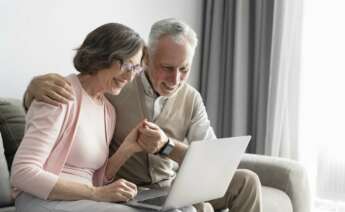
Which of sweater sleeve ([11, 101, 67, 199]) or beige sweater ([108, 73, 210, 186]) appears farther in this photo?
beige sweater ([108, 73, 210, 186])

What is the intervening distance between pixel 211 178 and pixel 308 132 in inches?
64.9

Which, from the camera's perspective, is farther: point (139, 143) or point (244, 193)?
point (244, 193)

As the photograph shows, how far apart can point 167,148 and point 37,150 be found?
1.50 ft

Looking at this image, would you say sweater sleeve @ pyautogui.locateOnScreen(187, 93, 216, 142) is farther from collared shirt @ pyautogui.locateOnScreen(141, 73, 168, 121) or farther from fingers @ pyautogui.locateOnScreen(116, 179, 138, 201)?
fingers @ pyautogui.locateOnScreen(116, 179, 138, 201)

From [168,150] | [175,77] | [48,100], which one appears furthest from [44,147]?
[175,77]

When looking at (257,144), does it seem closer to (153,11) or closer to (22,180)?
(153,11)

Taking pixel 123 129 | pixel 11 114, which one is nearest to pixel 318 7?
pixel 123 129

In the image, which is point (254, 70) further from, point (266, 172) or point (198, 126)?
point (198, 126)

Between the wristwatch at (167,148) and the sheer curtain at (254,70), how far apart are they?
5.00 feet

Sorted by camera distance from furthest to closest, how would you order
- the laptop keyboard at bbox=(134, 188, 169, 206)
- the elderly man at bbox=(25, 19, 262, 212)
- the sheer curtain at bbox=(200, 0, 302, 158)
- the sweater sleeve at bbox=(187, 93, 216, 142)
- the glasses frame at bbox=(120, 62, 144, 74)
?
the sheer curtain at bbox=(200, 0, 302, 158) < the sweater sleeve at bbox=(187, 93, 216, 142) < the elderly man at bbox=(25, 19, 262, 212) < the glasses frame at bbox=(120, 62, 144, 74) < the laptop keyboard at bbox=(134, 188, 169, 206)

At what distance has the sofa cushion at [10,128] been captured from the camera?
5.92 ft

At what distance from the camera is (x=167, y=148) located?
1.64 metres

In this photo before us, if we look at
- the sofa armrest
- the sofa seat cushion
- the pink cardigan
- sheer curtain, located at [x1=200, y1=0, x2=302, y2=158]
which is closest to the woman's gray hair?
the pink cardigan

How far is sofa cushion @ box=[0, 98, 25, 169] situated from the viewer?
180 cm
